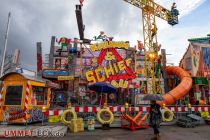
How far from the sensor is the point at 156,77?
32.5 m

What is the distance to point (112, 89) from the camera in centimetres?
1517

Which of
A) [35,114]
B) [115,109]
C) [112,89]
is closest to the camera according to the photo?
[35,114]

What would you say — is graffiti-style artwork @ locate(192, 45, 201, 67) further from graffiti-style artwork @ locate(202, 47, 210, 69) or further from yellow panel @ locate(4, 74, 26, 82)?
yellow panel @ locate(4, 74, 26, 82)

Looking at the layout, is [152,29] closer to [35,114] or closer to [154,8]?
[154,8]

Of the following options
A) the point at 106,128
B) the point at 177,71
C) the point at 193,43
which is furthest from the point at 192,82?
the point at 106,128

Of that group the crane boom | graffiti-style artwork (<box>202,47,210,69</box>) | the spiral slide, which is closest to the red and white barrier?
the spiral slide

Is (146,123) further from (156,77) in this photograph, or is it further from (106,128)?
(156,77)

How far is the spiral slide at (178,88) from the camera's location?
2256 cm

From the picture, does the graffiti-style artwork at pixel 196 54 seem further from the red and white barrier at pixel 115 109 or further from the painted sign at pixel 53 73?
the painted sign at pixel 53 73

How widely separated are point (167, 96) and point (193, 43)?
10.1m

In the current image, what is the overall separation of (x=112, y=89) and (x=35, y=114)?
5.64 m

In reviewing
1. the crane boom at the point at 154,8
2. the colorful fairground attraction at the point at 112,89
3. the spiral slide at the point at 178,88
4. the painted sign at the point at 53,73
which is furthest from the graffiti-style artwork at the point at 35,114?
the crane boom at the point at 154,8

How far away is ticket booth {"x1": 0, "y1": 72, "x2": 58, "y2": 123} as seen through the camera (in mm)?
11266

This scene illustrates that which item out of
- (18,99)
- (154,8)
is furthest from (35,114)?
(154,8)
